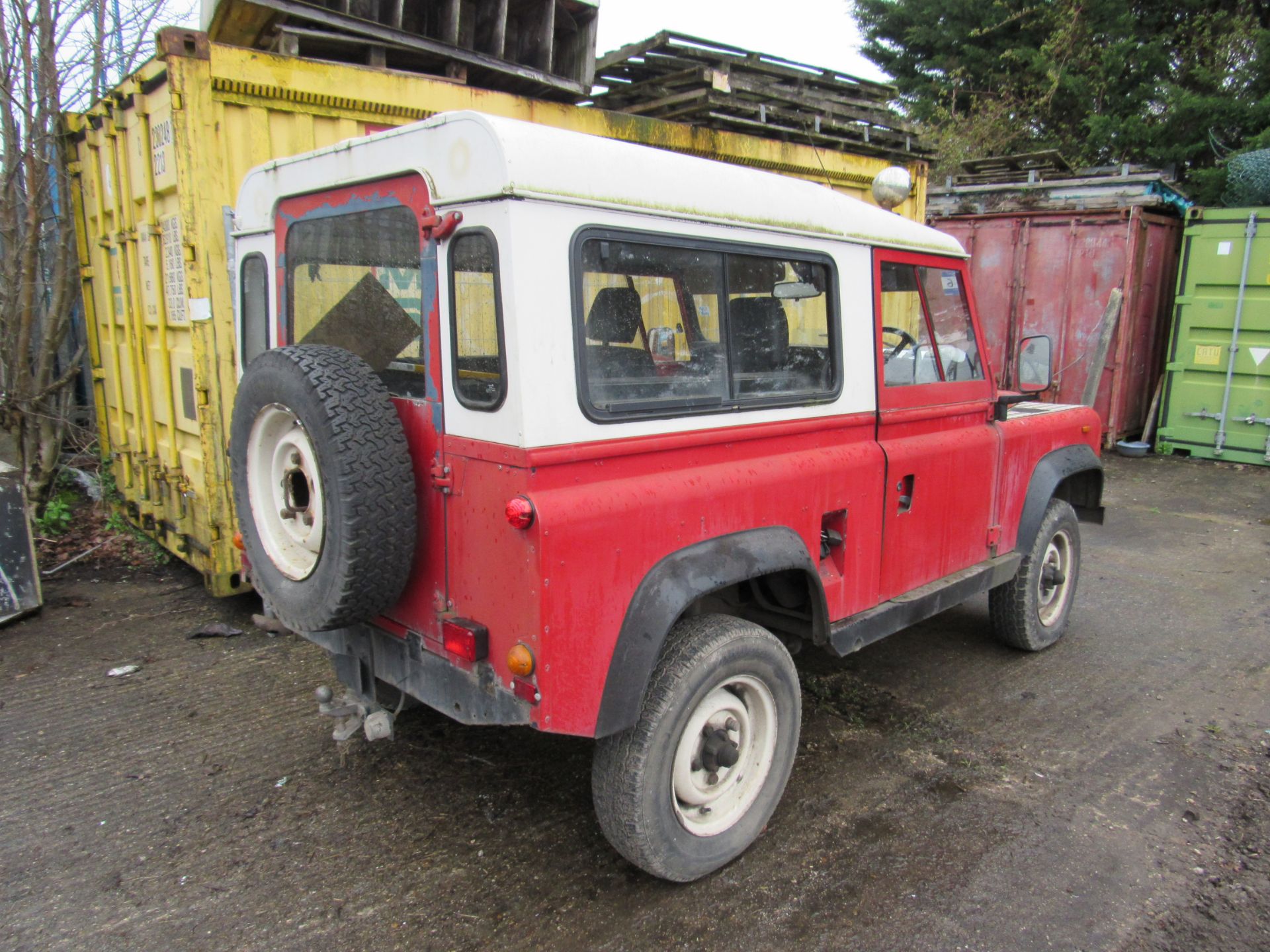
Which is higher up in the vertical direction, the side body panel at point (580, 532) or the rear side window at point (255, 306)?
the rear side window at point (255, 306)

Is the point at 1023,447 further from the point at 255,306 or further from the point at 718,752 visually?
the point at 255,306

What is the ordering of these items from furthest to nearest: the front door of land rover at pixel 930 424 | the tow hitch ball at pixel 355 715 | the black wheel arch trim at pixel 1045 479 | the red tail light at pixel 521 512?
the black wheel arch trim at pixel 1045 479 → the front door of land rover at pixel 930 424 → the tow hitch ball at pixel 355 715 → the red tail light at pixel 521 512

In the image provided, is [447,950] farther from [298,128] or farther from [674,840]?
[298,128]

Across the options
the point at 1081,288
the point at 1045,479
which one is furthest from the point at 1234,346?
the point at 1045,479

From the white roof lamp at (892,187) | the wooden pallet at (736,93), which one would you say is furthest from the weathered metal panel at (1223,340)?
the white roof lamp at (892,187)

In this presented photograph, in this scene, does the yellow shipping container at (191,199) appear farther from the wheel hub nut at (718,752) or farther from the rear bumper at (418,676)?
the wheel hub nut at (718,752)

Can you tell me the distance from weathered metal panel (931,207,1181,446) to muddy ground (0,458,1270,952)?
6.04 meters

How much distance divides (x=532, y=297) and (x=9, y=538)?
389 centimetres

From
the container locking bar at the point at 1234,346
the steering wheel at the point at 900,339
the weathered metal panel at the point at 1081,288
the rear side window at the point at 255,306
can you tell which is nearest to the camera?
the rear side window at the point at 255,306

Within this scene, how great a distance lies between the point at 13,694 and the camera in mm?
3885

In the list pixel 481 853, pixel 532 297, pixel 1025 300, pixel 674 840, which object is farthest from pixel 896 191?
pixel 1025 300

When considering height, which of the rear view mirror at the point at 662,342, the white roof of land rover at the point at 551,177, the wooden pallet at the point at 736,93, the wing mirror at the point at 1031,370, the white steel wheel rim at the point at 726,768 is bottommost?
the white steel wheel rim at the point at 726,768

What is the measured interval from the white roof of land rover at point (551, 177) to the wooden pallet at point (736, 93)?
10.1 ft

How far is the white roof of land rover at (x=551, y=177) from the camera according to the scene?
2.18 meters
